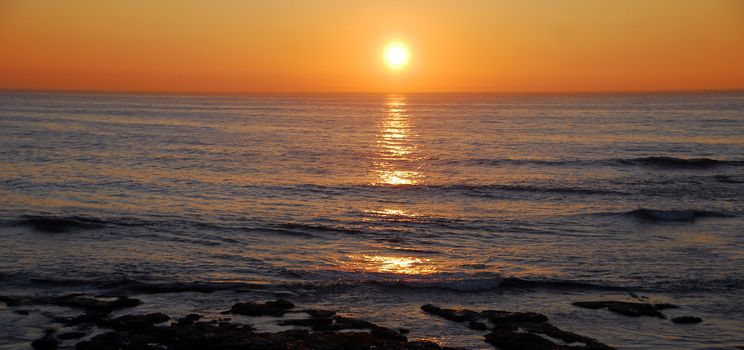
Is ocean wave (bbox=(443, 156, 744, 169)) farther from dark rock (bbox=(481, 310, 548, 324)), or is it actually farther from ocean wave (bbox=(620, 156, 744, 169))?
dark rock (bbox=(481, 310, 548, 324))

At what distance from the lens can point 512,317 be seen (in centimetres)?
1675

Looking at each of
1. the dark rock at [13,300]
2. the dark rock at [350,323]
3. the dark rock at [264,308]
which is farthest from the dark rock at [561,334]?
the dark rock at [13,300]

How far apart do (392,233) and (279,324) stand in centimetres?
1142

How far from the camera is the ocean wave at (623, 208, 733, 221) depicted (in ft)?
99.7

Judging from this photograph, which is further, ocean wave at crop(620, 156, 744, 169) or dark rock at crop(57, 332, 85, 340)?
ocean wave at crop(620, 156, 744, 169)

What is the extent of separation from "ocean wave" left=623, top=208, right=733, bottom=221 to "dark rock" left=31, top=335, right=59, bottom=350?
82.8 feet

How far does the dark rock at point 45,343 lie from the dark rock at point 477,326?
9546 millimetres

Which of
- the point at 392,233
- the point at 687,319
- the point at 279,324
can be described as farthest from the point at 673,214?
the point at 279,324

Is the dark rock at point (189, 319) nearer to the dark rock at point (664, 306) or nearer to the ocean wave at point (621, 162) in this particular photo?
the dark rock at point (664, 306)

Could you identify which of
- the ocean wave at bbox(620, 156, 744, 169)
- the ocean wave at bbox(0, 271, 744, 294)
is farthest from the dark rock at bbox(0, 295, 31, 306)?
the ocean wave at bbox(620, 156, 744, 169)

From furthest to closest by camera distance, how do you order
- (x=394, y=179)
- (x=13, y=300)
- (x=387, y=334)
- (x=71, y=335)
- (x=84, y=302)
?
1. (x=394, y=179)
2. (x=13, y=300)
3. (x=84, y=302)
4. (x=387, y=334)
5. (x=71, y=335)

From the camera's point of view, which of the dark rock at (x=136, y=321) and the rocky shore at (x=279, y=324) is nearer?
the rocky shore at (x=279, y=324)

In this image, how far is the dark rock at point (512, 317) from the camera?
54.4 ft

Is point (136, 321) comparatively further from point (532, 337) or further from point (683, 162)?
point (683, 162)
